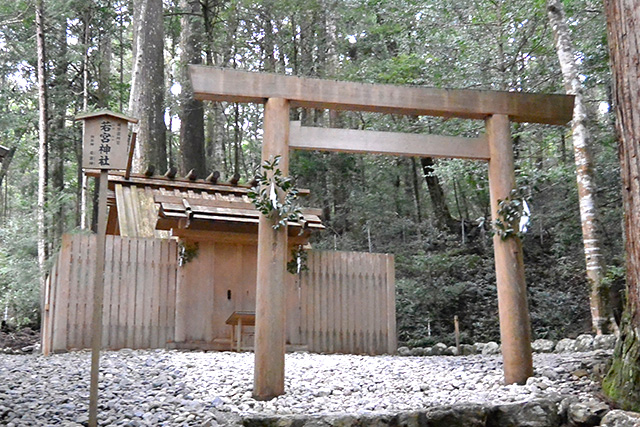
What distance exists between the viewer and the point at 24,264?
1525 cm

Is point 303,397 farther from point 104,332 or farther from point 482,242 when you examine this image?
point 482,242

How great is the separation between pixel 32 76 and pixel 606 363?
1884 cm

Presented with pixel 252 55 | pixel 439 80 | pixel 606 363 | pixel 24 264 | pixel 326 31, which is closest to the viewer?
pixel 606 363

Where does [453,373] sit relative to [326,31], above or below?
below

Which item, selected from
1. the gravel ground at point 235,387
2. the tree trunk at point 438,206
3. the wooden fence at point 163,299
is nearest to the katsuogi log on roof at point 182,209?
the wooden fence at point 163,299

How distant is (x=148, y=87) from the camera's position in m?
15.7

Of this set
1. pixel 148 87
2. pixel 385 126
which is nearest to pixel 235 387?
pixel 148 87

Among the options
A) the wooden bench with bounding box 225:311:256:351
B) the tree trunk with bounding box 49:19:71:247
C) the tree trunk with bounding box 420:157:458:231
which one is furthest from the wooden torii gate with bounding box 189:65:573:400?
the tree trunk with bounding box 49:19:71:247

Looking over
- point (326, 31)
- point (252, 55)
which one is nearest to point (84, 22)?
point (252, 55)

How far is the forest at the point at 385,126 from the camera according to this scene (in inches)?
532

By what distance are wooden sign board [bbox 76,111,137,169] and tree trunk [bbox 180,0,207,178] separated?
34.8 ft

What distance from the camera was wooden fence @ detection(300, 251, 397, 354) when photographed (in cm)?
1031

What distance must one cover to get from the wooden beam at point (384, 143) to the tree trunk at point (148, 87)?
9206mm

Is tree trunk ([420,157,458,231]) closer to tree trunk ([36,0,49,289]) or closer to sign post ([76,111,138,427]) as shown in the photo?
tree trunk ([36,0,49,289])
